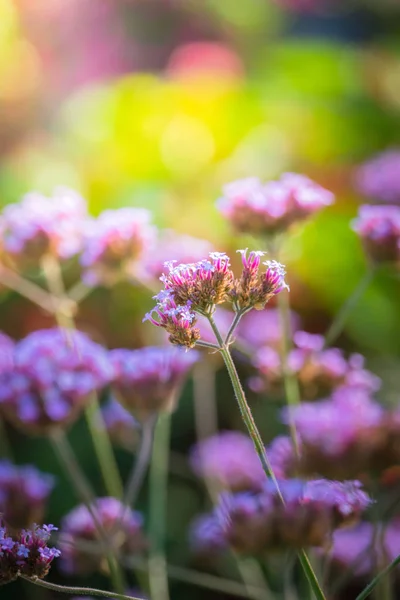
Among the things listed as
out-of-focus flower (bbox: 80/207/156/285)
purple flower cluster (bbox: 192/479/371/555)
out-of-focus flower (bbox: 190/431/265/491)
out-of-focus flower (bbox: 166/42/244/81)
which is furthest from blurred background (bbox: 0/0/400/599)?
purple flower cluster (bbox: 192/479/371/555)

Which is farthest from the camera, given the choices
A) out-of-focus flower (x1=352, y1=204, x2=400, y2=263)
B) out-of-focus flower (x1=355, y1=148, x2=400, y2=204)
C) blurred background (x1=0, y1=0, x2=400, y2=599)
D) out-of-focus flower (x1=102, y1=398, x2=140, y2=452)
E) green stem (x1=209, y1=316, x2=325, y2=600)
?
blurred background (x1=0, y1=0, x2=400, y2=599)

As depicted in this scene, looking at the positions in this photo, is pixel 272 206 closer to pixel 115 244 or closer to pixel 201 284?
pixel 115 244

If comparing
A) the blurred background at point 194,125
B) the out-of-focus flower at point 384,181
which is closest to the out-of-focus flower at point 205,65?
the blurred background at point 194,125

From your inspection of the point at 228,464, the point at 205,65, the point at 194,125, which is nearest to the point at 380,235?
the point at 228,464

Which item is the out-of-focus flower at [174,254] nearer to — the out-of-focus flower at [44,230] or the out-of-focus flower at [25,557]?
the out-of-focus flower at [44,230]

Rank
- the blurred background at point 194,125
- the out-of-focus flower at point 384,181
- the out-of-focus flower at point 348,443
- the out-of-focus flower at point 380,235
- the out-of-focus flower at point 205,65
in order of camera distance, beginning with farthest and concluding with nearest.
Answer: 1. the out-of-focus flower at point 205,65
2. the blurred background at point 194,125
3. the out-of-focus flower at point 384,181
4. the out-of-focus flower at point 380,235
5. the out-of-focus flower at point 348,443

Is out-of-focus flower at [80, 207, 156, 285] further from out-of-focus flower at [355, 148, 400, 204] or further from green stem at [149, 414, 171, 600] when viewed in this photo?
out-of-focus flower at [355, 148, 400, 204]
